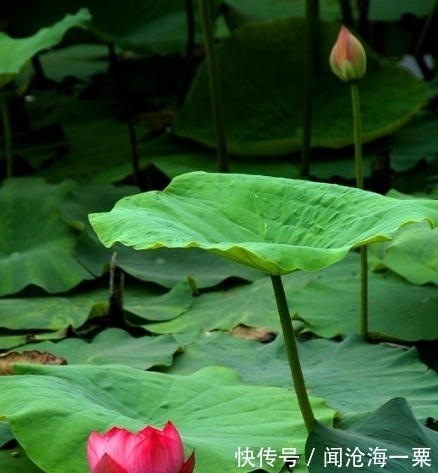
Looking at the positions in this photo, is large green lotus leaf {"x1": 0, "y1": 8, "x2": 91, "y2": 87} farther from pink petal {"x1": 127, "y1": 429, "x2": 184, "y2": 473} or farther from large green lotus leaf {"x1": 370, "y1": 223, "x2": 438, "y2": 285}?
pink petal {"x1": 127, "y1": 429, "x2": 184, "y2": 473}

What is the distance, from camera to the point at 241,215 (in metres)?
1.36

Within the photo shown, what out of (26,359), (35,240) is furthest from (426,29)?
(26,359)

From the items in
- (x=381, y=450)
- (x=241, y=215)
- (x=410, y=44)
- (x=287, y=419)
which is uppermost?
(x=241, y=215)

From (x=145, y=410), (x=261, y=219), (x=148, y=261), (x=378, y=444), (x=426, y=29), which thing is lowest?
(x=148, y=261)

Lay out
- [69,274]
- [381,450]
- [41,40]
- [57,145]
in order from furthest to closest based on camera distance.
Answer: [57,145]
[41,40]
[69,274]
[381,450]

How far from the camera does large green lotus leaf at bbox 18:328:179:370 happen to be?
1781mm

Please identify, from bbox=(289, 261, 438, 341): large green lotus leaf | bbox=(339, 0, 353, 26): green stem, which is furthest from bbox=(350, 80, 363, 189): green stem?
bbox=(339, 0, 353, 26): green stem

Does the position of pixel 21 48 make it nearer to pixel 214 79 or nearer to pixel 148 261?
pixel 214 79

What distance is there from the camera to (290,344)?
1240 mm

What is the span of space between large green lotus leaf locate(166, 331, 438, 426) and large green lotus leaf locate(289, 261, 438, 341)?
10cm

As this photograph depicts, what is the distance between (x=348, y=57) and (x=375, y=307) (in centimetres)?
50

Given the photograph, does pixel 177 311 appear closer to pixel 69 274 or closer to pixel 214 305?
pixel 214 305

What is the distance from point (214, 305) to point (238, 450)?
2.73 ft

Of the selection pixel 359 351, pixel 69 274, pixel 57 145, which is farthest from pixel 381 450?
pixel 57 145
